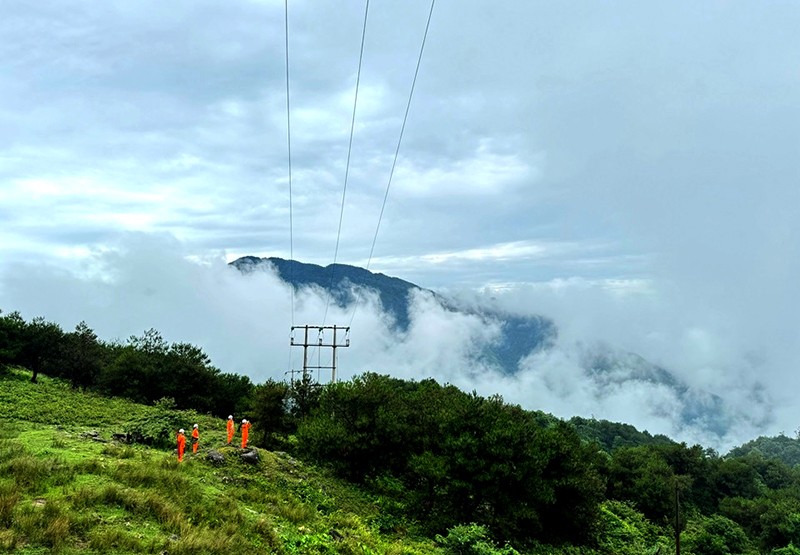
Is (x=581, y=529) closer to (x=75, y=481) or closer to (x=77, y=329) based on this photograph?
(x=75, y=481)

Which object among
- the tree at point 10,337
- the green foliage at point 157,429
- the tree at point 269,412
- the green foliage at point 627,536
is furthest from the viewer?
the tree at point 10,337

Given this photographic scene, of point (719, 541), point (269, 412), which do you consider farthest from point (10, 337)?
point (719, 541)

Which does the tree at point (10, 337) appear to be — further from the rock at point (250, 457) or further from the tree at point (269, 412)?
the rock at point (250, 457)

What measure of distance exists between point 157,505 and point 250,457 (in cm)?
1251

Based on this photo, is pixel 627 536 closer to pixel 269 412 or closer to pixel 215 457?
pixel 269 412

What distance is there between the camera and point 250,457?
91.8 ft

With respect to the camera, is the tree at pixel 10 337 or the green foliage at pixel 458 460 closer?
the green foliage at pixel 458 460

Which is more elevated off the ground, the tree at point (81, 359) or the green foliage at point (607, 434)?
the tree at point (81, 359)

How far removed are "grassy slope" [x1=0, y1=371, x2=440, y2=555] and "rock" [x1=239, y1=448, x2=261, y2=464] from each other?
17.6 inches

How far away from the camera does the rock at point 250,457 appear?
27.8 m

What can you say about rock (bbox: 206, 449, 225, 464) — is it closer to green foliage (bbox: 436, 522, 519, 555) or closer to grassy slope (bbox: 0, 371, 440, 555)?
grassy slope (bbox: 0, 371, 440, 555)

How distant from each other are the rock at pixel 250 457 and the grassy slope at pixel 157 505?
1.47ft

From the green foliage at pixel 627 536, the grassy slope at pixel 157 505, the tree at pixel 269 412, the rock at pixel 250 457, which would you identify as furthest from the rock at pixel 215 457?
the green foliage at pixel 627 536

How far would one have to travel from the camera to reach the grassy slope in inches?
513
